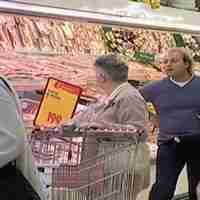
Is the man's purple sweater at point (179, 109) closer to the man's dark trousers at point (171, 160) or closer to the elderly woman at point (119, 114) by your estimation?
the man's dark trousers at point (171, 160)

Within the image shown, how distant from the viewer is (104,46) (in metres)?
4.47

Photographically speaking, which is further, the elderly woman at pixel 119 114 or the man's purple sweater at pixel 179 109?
the man's purple sweater at pixel 179 109

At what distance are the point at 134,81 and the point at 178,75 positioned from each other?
0.66 meters

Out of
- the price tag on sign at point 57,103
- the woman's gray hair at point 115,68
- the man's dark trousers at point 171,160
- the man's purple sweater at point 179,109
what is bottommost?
the man's dark trousers at point 171,160

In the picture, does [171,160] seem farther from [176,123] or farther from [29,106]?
[29,106]

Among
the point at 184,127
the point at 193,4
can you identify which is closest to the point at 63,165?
the point at 184,127

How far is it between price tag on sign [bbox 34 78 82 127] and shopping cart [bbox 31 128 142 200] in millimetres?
672

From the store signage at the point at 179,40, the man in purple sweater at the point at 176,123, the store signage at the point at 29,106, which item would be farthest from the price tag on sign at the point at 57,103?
the store signage at the point at 179,40

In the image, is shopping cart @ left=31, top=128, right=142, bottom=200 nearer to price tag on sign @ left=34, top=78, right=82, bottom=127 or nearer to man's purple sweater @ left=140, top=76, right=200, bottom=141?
price tag on sign @ left=34, top=78, right=82, bottom=127

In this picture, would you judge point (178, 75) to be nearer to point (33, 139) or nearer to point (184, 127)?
point (184, 127)

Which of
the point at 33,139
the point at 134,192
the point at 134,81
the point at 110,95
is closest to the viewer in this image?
the point at 33,139

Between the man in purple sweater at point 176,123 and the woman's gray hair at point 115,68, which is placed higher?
the woman's gray hair at point 115,68

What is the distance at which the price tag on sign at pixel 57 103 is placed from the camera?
11.7 feet

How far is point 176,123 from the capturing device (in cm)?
403
